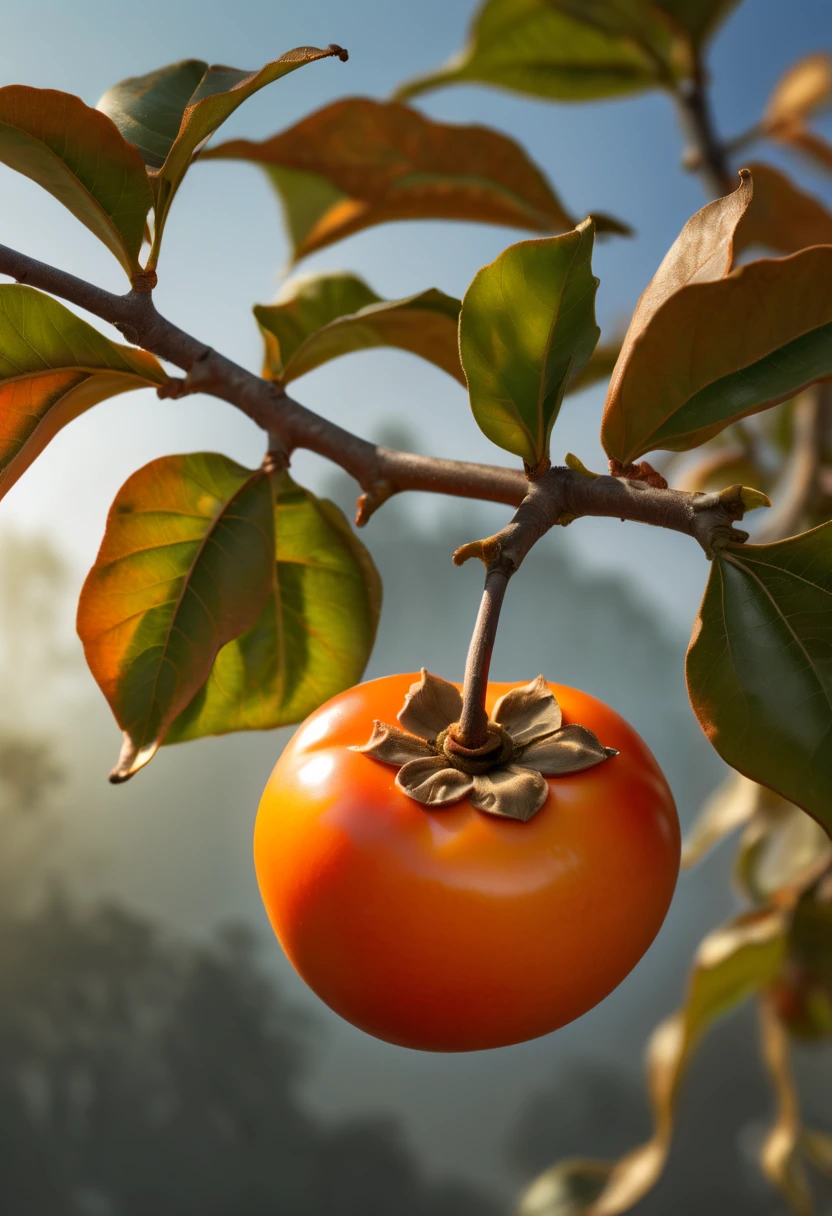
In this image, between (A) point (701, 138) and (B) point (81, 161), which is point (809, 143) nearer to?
(A) point (701, 138)

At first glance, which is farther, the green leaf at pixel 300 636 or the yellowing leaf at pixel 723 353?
the green leaf at pixel 300 636

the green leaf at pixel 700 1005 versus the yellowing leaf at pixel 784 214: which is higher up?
the yellowing leaf at pixel 784 214

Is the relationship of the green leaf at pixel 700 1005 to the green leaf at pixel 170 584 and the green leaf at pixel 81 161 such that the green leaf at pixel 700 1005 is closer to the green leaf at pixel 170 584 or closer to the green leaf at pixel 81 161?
the green leaf at pixel 170 584

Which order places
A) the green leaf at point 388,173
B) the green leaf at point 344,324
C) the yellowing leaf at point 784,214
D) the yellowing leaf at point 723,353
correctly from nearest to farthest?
1. the yellowing leaf at point 723,353
2. the green leaf at point 344,324
3. the green leaf at point 388,173
4. the yellowing leaf at point 784,214

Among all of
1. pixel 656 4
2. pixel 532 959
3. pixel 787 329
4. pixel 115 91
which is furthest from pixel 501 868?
pixel 656 4

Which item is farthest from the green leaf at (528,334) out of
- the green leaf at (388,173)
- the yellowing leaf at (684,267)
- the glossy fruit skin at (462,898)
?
the green leaf at (388,173)

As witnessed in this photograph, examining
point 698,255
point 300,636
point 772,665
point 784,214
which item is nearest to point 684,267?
point 698,255
